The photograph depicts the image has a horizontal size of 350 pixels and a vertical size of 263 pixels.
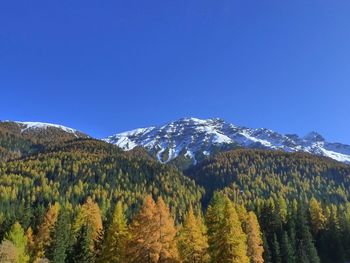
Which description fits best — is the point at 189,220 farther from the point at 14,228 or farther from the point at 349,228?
the point at 349,228

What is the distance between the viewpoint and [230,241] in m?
53.4

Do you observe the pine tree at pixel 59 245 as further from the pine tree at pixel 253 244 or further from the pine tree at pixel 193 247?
the pine tree at pixel 253 244

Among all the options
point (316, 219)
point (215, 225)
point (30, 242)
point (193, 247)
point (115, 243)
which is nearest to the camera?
point (215, 225)

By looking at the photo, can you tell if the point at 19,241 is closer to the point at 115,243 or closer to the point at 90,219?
the point at 90,219

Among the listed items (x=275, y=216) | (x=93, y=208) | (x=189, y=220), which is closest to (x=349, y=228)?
(x=275, y=216)

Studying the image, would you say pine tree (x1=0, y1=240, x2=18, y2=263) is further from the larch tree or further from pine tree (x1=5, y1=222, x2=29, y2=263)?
the larch tree

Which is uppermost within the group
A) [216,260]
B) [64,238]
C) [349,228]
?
[349,228]

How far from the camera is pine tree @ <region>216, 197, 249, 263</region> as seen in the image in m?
53.2

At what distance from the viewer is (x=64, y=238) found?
8444 centimetres

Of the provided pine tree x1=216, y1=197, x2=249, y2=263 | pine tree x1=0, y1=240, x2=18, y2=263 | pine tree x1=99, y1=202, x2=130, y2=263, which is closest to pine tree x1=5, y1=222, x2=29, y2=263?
pine tree x1=0, y1=240, x2=18, y2=263

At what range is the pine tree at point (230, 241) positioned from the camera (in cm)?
5325

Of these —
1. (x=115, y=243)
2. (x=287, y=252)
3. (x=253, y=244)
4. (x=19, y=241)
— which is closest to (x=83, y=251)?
(x=115, y=243)

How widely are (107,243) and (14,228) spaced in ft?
110

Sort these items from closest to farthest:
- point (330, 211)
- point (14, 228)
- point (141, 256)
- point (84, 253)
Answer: point (141, 256)
point (84, 253)
point (14, 228)
point (330, 211)
